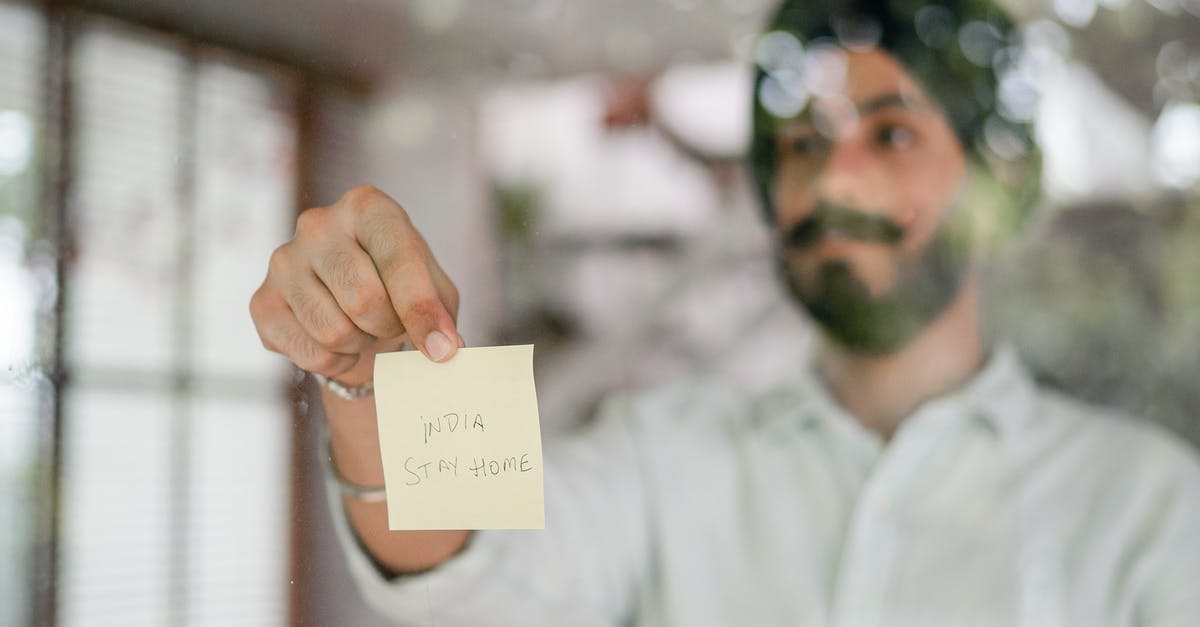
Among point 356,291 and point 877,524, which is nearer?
point 356,291

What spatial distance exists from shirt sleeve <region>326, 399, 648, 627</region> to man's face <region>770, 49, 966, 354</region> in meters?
0.20

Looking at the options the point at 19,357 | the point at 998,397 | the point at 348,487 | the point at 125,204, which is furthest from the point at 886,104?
the point at 19,357

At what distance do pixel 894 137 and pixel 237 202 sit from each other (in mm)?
496

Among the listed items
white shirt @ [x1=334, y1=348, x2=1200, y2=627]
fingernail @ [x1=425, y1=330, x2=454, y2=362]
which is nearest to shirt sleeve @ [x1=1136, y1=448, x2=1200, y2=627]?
white shirt @ [x1=334, y1=348, x2=1200, y2=627]

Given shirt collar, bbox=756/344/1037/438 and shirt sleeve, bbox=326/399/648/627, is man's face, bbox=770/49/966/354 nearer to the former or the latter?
shirt collar, bbox=756/344/1037/438

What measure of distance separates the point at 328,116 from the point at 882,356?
1.51ft

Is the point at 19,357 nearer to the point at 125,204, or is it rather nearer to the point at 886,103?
the point at 125,204

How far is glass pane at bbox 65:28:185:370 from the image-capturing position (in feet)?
2.20

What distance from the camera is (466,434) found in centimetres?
49

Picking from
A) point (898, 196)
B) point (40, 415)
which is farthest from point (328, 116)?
point (898, 196)

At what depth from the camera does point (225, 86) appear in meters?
0.67

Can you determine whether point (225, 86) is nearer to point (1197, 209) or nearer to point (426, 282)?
point (426, 282)

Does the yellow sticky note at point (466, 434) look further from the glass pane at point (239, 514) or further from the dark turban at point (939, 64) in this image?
the dark turban at point (939, 64)

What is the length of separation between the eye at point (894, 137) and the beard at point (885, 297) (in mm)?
71
